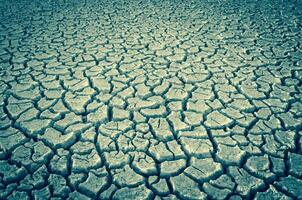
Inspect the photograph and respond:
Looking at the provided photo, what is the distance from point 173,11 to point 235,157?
11.5ft

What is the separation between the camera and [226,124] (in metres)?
2.08

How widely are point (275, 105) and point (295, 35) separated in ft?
6.16

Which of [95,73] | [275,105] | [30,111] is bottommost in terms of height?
[30,111]

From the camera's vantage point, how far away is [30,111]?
7.19ft

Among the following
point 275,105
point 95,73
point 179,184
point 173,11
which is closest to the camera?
point 179,184

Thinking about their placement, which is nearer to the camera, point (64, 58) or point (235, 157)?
point (235, 157)

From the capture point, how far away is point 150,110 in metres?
2.24

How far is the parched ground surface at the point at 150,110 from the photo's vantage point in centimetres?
164

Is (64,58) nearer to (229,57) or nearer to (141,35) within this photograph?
(141,35)

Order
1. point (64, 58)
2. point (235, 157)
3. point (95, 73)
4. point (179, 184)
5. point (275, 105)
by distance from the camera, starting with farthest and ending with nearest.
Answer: point (64, 58) < point (95, 73) < point (275, 105) < point (235, 157) < point (179, 184)

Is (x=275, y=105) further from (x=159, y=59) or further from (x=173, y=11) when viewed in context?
(x=173, y=11)

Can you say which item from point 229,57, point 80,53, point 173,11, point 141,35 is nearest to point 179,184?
point 229,57

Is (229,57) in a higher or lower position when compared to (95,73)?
higher

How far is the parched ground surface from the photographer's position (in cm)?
164
